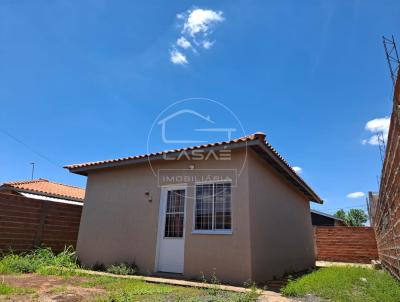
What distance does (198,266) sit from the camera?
7191 mm

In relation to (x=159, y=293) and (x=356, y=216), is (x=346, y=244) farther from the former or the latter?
(x=356, y=216)

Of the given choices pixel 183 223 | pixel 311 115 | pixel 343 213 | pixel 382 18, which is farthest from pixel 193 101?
pixel 343 213

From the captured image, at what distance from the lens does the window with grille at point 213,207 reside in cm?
730

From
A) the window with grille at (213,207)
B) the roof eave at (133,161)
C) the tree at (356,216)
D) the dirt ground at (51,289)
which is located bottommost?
the dirt ground at (51,289)

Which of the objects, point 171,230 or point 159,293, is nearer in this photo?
point 159,293

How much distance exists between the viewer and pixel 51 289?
542cm

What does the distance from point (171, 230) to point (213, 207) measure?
1.52 metres

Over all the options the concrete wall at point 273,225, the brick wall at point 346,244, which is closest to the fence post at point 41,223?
the concrete wall at point 273,225

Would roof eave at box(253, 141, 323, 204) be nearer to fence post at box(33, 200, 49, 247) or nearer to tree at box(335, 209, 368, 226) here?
fence post at box(33, 200, 49, 247)

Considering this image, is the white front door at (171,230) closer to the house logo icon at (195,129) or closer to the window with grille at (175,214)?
the window with grille at (175,214)

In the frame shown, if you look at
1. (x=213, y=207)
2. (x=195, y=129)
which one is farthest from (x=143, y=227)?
(x=195, y=129)

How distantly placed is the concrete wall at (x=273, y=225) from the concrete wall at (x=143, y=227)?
341mm

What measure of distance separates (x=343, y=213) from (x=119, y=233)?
5540cm

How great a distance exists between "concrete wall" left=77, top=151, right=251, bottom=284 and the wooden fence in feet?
5.21
